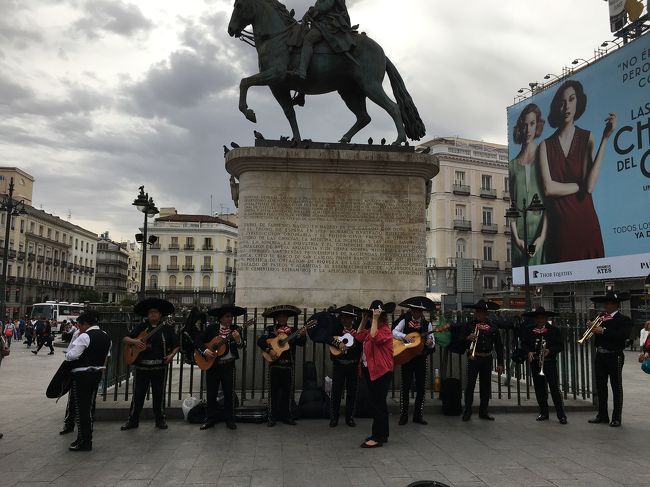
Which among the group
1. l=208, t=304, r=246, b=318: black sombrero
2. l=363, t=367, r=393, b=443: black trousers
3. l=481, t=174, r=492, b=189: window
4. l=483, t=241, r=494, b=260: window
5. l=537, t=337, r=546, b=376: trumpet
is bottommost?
l=363, t=367, r=393, b=443: black trousers

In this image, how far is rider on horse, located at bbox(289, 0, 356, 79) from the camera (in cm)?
1207

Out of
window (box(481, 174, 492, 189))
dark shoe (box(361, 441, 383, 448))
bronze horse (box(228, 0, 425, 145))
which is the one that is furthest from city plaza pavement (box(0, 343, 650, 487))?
window (box(481, 174, 492, 189))

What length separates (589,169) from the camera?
41.1 meters

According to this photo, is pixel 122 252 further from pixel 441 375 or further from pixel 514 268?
pixel 441 375

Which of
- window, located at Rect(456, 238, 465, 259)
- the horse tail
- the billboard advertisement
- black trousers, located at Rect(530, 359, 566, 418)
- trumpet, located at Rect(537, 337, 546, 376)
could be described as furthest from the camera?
window, located at Rect(456, 238, 465, 259)

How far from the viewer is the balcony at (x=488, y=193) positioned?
224 feet

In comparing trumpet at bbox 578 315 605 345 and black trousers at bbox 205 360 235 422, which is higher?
trumpet at bbox 578 315 605 345

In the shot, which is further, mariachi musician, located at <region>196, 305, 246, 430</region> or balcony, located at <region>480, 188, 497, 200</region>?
balcony, located at <region>480, 188, 497, 200</region>

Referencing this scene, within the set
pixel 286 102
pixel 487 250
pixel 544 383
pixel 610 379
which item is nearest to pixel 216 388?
pixel 544 383

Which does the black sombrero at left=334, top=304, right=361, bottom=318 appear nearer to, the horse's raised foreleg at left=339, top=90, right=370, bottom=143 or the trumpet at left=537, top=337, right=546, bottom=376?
the trumpet at left=537, top=337, right=546, bottom=376

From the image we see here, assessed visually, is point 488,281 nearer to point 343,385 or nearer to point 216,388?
Result: point 343,385

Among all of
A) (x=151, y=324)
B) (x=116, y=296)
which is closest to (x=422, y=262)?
(x=151, y=324)

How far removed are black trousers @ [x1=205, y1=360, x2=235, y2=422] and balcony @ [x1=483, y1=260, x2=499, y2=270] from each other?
2420 inches

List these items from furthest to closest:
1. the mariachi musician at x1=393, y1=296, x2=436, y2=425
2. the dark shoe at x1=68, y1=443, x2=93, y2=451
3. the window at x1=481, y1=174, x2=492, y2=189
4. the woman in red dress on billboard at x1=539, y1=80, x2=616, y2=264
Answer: the window at x1=481, y1=174, x2=492, y2=189, the woman in red dress on billboard at x1=539, y1=80, x2=616, y2=264, the mariachi musician at x1=393, y1=296, x2=436, y2=425, the dark shoe at x1=68, y1=443, x2=93, y2=451
